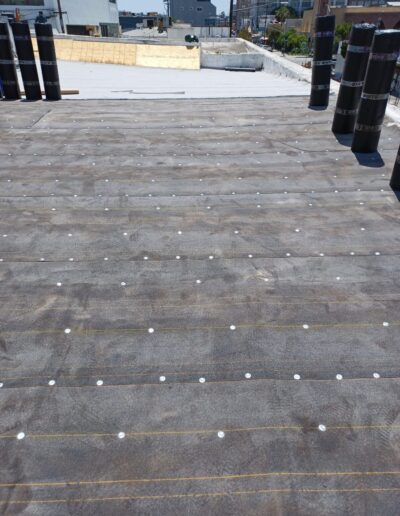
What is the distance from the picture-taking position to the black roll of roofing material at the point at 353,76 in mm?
9781

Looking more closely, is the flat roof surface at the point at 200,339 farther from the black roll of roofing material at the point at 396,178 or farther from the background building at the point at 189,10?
the background building at the point at 189,10

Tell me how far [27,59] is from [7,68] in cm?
83

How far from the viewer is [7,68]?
1414 cm

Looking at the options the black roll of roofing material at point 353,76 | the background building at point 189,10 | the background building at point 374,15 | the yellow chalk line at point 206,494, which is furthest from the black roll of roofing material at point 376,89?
the background building at point 189,10

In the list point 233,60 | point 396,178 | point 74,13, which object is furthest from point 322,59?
point 74,13

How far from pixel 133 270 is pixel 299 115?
31.9ft

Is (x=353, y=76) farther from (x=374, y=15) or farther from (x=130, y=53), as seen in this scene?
(x=374, y=15)

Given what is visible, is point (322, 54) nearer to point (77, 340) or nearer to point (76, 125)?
point (76, 125)

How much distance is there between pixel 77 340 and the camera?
15.5 ft

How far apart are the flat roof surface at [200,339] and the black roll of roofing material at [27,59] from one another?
6842mm

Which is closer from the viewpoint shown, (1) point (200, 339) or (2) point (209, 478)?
(2) point (209, 478)

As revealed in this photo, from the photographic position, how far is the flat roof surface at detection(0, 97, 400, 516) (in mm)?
3338

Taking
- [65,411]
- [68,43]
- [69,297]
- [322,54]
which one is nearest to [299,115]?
[322,54]

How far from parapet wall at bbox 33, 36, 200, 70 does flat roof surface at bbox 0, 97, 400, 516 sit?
21.1m
